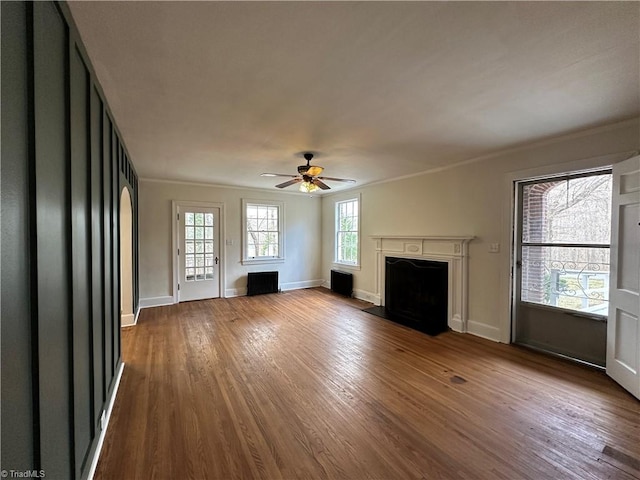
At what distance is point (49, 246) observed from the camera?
1088mm

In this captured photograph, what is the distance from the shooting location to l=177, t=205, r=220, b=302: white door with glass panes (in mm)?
5668

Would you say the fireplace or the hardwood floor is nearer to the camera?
the hardwood floor

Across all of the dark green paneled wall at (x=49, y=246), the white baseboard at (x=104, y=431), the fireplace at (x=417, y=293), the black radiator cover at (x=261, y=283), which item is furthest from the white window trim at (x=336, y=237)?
the dark green paneled wall at (x=49, y=246)

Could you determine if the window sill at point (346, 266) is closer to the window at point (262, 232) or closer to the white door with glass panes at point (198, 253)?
the window at point (262, 232)

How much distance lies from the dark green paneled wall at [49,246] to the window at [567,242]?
4397mm

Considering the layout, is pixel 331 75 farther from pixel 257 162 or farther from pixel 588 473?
pixel 588 473

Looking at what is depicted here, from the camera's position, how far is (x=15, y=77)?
86cm

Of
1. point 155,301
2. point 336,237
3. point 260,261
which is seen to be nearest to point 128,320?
point 155,301

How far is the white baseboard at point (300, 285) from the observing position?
6.96 metres

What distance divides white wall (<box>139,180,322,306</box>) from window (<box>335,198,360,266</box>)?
0.72 metres

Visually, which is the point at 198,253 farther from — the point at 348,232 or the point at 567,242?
the point at 567,242

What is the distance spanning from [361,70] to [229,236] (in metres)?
5.04

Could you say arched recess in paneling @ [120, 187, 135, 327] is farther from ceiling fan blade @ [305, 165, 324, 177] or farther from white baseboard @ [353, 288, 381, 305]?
white baseboard @ [353, 288, 381, 305]

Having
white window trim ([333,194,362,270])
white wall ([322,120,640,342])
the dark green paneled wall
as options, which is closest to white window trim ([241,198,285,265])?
white window trim ([333,194,362,270])
